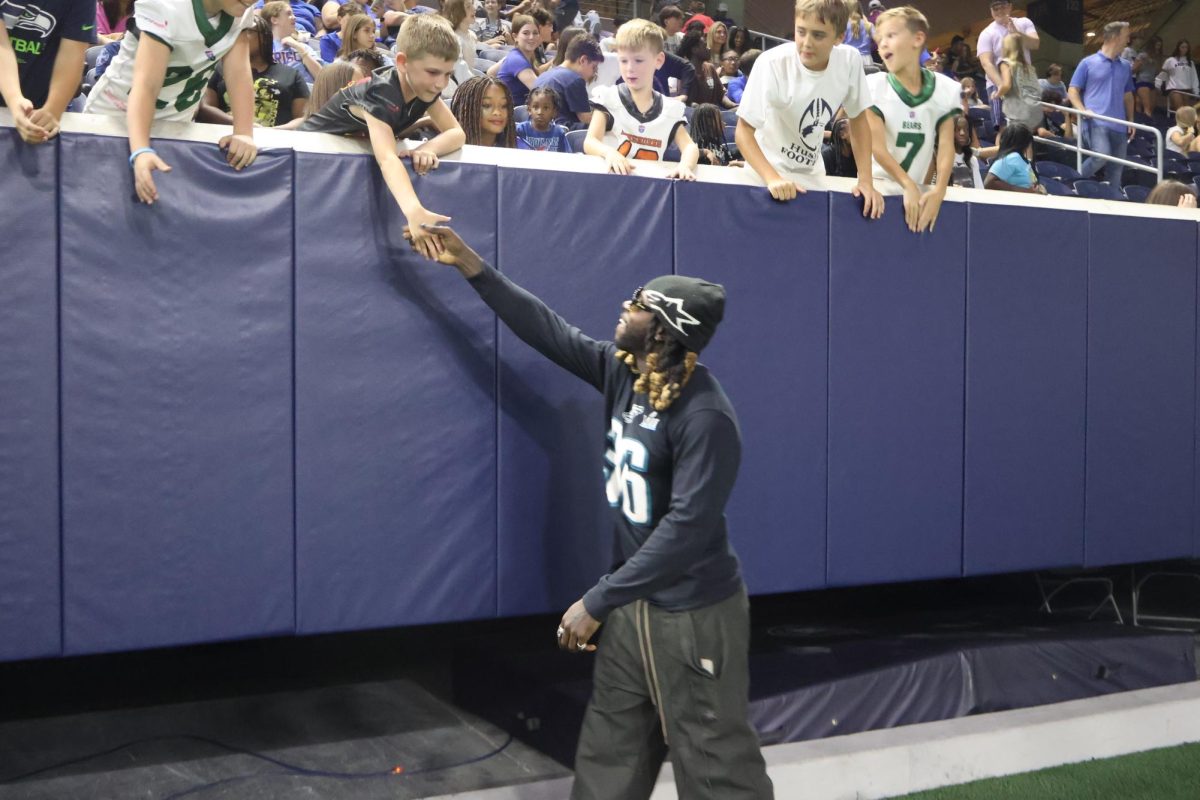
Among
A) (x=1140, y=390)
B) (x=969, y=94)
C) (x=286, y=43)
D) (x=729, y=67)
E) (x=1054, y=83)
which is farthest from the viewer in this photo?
(x=1054, y=83)

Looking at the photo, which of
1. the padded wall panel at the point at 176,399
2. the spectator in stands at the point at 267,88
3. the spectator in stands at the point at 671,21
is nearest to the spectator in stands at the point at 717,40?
the spectator in stands at the point at 671,21

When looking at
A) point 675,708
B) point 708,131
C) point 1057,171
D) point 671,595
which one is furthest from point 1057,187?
point 675,708

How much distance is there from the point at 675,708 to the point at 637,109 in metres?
2.98

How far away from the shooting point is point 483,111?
5.31m

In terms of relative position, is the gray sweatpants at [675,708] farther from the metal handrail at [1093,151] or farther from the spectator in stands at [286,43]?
the metal handrail at [1093,151]

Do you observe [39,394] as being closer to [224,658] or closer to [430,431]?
[430,431]

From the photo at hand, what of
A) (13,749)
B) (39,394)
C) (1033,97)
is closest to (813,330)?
(39,394)

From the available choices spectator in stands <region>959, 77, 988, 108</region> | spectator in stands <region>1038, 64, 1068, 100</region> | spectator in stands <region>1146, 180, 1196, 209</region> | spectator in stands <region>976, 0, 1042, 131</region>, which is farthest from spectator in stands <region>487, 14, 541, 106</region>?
spectator in stands <region>1038, 64, 1068, 100</region>

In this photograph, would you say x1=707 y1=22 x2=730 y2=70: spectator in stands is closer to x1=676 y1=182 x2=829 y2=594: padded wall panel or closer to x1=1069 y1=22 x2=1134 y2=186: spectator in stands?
x1=1069 y1=22 x2=1134 y2=186: spectator in stands

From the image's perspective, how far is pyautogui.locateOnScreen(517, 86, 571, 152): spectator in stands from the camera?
6.46 meters

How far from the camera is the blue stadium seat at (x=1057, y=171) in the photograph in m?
10.6

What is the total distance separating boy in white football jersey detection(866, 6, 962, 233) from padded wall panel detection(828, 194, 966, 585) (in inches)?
5.2

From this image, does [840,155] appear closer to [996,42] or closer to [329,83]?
[329,83]

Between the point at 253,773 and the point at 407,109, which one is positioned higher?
the point at 407,109
